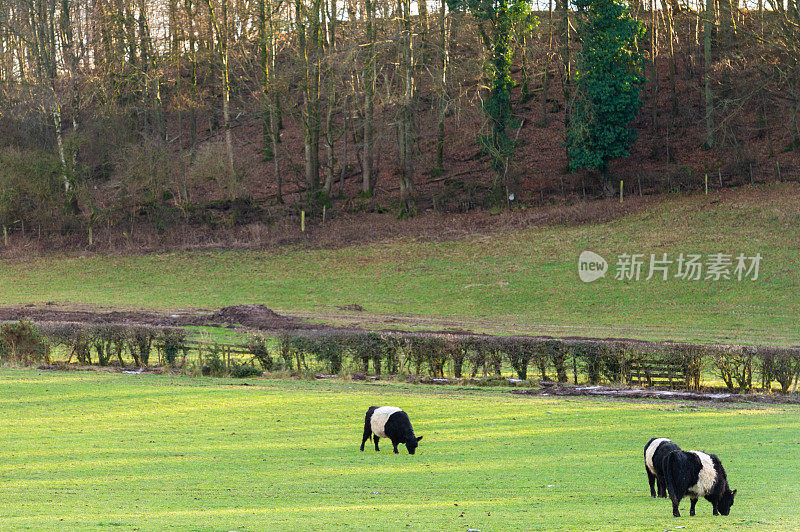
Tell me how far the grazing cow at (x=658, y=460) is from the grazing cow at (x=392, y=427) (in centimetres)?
442

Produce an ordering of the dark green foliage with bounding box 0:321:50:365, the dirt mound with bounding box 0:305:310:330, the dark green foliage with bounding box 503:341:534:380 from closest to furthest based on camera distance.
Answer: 1. the dark green foliage with bounding box 503:341:534:380
2. the dark green foliage with bounding box 0:321:50:365
3. the dirt mound with bounding box 0:305:310:330

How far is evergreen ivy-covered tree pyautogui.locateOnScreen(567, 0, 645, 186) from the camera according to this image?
56.8 meters

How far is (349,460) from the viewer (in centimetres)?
1336

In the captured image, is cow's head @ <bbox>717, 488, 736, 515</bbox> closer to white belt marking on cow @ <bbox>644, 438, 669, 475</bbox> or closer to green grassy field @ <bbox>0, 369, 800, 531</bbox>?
green grassy field @ <bbox>0, 369, 800, 531</bbox>

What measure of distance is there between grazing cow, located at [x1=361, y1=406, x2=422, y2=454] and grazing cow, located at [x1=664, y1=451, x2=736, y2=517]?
5.24 metres

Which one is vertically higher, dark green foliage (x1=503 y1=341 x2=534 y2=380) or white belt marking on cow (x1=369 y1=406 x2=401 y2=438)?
white belt marking on cow (x1=369 y1=406 x2=401 y2=438)

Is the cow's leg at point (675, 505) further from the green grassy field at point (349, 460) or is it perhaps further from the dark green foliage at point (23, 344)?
the dark green foliage at point (23, 344)

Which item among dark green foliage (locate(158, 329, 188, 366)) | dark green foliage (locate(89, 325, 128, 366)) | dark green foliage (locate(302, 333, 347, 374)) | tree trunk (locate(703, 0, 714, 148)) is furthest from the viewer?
tree trunk (locate(703, 0, 714, 148))

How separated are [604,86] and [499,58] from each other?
726 cm

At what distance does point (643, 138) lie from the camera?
208ft

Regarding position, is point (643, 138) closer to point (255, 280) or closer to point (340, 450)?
point (255, 280)

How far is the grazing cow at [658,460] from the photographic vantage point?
10.1 m

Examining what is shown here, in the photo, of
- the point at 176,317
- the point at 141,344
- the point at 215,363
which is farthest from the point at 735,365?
the point at 176,317

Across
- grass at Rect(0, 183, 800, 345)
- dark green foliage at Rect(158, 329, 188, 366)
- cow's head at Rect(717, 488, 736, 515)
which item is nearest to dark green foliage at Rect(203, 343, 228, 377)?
dark green foliage at Rect(158, 329, 188, 366)
